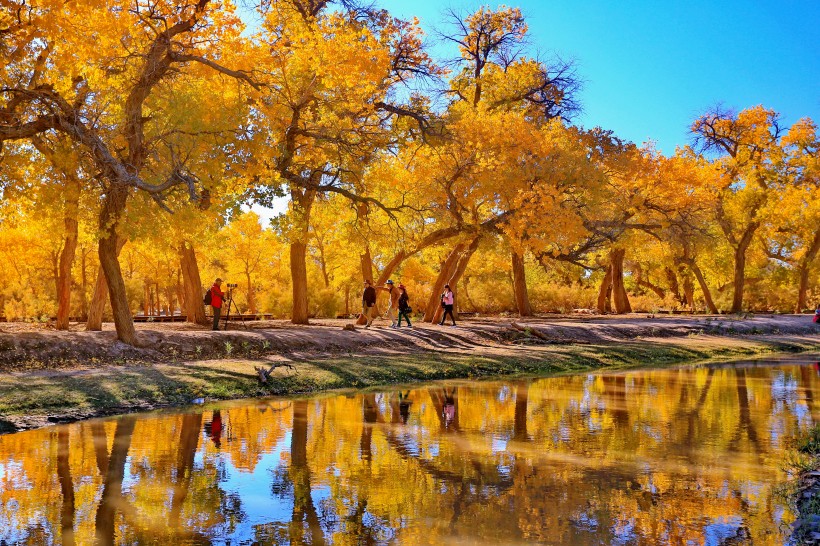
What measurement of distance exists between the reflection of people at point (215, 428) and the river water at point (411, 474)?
5 centimetres

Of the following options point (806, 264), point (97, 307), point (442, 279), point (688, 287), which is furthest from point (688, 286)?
point (97, 307)

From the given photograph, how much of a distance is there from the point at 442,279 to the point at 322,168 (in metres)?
9.74

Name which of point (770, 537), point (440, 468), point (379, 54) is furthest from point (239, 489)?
point (379, 54)

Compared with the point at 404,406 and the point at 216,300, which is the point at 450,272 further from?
the point at 404,406

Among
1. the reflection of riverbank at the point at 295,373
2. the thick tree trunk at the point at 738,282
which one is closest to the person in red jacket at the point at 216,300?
the reflection of riverbank at the point at 295,373

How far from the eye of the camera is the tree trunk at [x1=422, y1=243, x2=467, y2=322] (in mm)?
35281

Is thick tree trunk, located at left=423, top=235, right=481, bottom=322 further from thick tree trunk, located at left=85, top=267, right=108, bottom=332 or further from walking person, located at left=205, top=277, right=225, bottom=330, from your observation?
thick tree trunk, located at left=85, top=267, right=108, bottom=332

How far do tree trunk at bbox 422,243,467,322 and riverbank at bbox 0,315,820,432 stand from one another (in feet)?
9.10

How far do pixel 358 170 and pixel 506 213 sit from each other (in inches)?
294

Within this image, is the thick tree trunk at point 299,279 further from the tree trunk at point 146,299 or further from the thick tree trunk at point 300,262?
the tree trunk at point 146,299

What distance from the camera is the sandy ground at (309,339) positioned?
21.0 m

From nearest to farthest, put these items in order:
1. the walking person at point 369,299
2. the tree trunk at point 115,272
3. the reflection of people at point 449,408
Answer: the reflection of people at point 449,408, the tree trunk at point 115,272, the walking person at point 369,299

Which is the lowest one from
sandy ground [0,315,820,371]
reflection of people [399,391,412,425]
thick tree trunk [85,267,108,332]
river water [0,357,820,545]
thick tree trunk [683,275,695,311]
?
river water [0,357,820,545]

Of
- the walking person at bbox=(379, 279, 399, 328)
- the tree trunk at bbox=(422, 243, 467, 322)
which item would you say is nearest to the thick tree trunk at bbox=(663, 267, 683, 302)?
the tree trunk at bbox=(422, 243, 467, 322)
